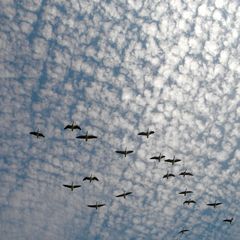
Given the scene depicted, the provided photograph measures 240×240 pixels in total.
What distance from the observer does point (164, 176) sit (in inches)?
2623

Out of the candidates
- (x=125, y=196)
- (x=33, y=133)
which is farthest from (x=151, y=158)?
(x=33, y=133)

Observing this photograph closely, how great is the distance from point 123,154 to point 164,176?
930 cm

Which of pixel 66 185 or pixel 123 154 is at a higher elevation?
pixel 123 154

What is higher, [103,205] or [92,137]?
[92,137]

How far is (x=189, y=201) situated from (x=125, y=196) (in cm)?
1315

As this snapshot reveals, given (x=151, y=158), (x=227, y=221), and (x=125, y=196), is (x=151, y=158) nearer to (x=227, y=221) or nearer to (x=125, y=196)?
(x=125, y=196)

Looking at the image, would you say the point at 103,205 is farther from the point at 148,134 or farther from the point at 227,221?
the point at 227,221

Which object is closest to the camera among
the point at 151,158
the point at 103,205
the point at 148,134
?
the point at 148,134

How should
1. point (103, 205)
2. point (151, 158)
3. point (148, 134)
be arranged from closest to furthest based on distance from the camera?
point (148, 134), point (151, 158), point (103, 205)

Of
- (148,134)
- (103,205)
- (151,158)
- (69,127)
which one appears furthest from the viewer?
(103,205)

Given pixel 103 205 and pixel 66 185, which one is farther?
pixel 103 205

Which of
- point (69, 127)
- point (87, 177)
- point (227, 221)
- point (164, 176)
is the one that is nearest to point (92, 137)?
point (69, 127)

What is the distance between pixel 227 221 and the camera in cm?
7438

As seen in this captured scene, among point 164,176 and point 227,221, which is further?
point 227,221
